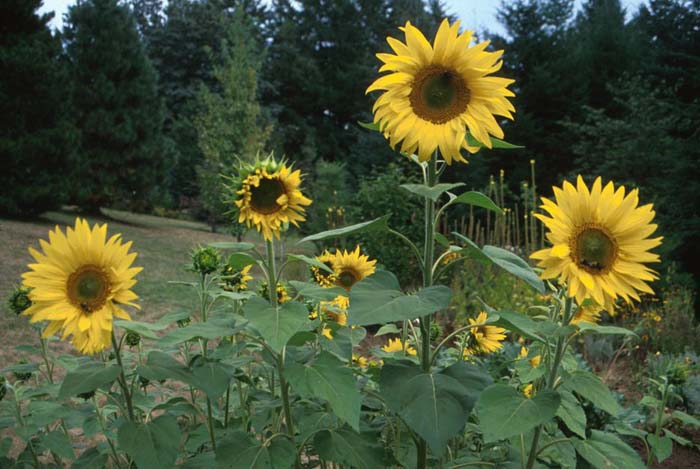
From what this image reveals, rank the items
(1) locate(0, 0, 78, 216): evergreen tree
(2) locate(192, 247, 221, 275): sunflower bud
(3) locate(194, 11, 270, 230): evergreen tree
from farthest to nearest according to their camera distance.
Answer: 1. (3) locate(194, 11, 270, 230): evergreen tree
2. (1) locate(0, 0, 78, 216): evergreen tree
3. (2) locate(192, 247, 221, 275): sunflower bud

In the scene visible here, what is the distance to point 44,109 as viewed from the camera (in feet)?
35.1

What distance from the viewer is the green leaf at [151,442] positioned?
4.47ft

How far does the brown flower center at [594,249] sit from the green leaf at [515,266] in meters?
0.11

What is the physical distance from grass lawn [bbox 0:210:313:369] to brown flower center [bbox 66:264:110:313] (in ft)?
5.40

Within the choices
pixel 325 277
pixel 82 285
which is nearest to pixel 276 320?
pixel 82 285

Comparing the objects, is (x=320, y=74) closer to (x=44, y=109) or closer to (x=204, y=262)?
(x=44, y=109)

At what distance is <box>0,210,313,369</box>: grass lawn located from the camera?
5.57m

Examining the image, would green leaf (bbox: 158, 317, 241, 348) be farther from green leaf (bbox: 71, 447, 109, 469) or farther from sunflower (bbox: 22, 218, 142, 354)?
green leaf (bbox: 71, 447, 109, 469)

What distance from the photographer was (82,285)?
143cm

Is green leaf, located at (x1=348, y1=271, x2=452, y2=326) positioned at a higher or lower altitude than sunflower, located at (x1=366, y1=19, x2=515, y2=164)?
lower

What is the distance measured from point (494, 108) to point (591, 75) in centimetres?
1702

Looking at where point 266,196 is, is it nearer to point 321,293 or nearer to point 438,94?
point 321,293

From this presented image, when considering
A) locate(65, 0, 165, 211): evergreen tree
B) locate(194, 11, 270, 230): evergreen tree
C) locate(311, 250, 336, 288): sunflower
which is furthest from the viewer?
locate(65, 0, 165, 211): evergreen tree

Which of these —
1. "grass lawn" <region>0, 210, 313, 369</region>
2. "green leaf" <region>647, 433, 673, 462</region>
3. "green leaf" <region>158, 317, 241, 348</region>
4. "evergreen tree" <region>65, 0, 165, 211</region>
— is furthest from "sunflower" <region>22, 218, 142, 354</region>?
"evergreen tree" <region>65, 0, 165, 211</region>
